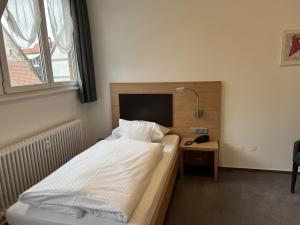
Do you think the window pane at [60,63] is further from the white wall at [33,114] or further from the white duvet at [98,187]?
the white duvet at [98,187]

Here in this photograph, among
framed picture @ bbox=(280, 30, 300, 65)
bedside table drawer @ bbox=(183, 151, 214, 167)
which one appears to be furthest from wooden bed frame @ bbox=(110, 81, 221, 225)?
framed picture @ bbox=(280, 30, 300, 65)

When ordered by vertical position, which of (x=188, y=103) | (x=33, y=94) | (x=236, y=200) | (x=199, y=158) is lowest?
(x=236, y=200)

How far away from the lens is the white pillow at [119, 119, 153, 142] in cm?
276

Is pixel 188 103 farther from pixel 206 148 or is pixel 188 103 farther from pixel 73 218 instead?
pixel 73 218

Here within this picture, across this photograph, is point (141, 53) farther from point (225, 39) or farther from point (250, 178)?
point (250, 178)

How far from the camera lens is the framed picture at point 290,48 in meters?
2.57

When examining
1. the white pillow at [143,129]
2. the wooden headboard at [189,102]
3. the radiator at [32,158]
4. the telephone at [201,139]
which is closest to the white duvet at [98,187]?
the radiator at [32,158]

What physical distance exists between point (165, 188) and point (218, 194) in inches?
33.2

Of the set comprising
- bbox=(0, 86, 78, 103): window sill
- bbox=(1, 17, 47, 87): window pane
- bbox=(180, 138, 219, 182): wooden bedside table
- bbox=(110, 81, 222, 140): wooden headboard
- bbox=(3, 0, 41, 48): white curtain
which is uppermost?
bbox=(3, 0, 41, 48): white curtain

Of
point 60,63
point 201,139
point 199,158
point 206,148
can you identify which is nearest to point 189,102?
point 201,139

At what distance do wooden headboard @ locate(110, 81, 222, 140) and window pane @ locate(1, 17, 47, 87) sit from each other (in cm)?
110

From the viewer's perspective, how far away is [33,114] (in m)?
2.34

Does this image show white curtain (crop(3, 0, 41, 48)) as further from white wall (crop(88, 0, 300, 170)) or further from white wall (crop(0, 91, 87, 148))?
white wall (crop(88, 0, 300, 170))

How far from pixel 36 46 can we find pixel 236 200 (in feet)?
8.98
